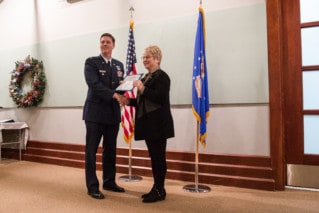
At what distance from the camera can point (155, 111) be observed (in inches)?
96.0

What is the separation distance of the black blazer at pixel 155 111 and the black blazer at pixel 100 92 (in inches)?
14.5

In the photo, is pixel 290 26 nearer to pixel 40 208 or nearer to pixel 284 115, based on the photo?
pixel 284 115

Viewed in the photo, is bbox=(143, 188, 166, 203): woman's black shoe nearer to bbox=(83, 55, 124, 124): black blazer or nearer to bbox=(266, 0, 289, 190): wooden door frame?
bbox=(83, 55, 124, 124): black blazer

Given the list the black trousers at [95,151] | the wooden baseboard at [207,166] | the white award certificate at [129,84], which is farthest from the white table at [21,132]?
the white award certificate at [129,84]

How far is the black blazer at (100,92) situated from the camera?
2.65m

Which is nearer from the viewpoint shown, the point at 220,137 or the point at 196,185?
the point at 196,185

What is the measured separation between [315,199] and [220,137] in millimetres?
1032

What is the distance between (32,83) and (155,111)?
300 centimetres

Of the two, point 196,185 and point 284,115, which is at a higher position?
point 284,115

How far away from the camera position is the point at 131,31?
11.4ft

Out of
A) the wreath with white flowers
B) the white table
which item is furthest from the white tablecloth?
the wreath with white flowers

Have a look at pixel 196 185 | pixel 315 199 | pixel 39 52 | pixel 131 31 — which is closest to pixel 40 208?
pixel 196 185

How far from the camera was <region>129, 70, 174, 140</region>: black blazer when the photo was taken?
94.8 inches

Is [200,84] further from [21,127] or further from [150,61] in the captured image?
[21,127]
